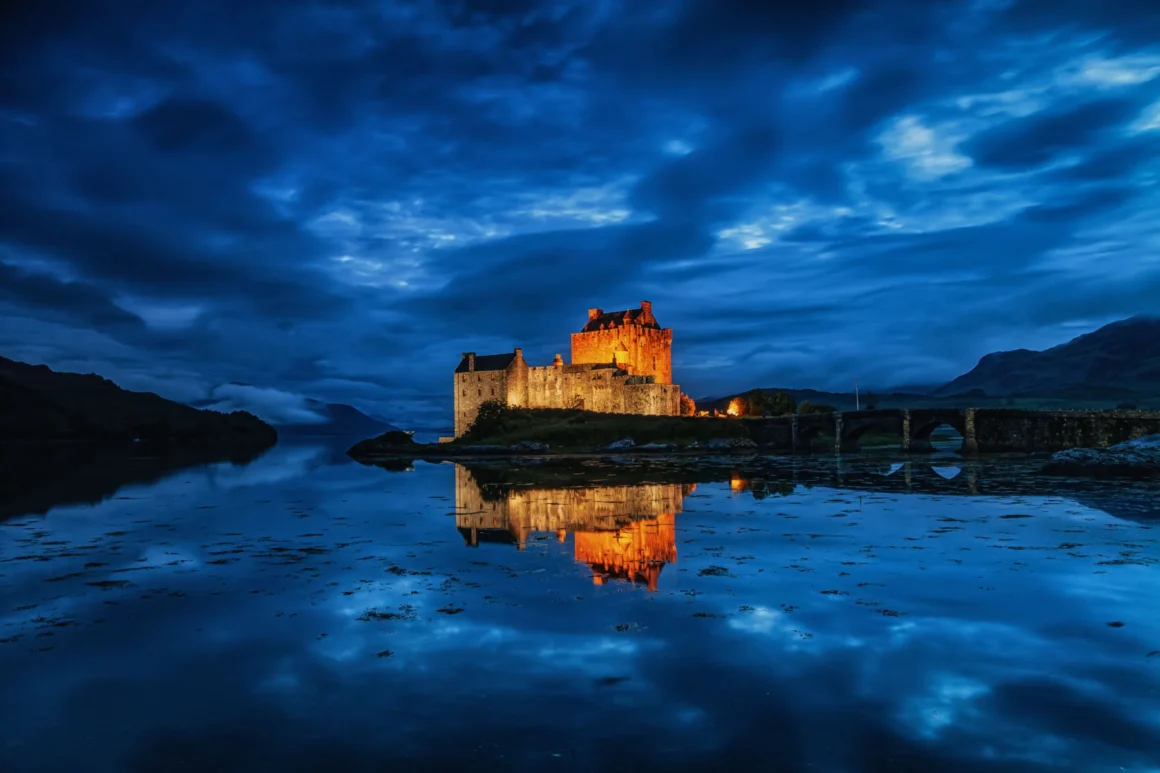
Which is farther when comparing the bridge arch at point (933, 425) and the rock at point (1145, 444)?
the bridge arch at point (933, 425)

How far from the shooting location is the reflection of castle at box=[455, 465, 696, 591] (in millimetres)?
15273

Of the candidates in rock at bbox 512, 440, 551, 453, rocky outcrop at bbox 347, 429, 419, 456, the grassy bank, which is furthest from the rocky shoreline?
the grassy bank

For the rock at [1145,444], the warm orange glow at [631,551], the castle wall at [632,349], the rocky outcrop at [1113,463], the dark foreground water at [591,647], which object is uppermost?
the castle wall at [632,349]

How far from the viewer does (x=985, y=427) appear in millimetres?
63688

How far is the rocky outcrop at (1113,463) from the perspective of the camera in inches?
1298

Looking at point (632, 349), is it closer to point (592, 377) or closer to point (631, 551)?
point (592, 377)

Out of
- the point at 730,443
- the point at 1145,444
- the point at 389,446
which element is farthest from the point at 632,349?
the point at 1145,444

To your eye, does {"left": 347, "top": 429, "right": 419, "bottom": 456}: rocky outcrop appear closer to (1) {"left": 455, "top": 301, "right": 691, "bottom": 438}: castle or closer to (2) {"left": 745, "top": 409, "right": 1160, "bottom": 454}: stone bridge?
(1) {"left": 455, "top": 301, "right": 691, "bottom": 438}: castle

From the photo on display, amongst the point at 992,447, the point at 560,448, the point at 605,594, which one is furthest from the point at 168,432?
the point at 605,594

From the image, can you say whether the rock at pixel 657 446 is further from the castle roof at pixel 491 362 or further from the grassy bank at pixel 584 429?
the castle roof at pixel 491 362

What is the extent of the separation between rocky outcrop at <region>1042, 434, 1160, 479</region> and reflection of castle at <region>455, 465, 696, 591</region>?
20.1m

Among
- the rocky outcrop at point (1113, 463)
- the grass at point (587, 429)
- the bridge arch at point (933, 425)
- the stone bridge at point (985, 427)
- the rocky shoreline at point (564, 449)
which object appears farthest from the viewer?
the grass at point (587, 429)

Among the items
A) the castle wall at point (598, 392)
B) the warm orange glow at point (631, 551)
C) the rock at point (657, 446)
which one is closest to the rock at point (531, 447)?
the rock at point (657, 446)

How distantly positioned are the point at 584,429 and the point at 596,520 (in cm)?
5503
